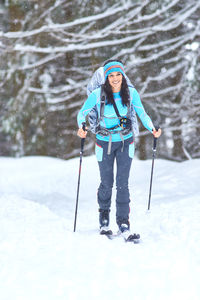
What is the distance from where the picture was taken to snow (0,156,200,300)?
9.41ft

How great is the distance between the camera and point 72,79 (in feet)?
39.3

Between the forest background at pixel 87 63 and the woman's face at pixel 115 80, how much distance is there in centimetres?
638

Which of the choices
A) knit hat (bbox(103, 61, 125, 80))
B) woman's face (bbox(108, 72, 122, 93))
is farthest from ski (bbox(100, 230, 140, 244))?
knit hat (bbox(103, 61, 125, 80))

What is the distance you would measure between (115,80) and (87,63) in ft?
26.7

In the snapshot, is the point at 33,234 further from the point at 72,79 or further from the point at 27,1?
the point at 27,1

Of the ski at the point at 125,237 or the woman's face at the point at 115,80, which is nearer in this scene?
the ski at the point at 125,237

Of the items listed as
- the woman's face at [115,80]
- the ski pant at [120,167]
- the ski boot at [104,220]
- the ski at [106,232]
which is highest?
the woman's face at [115,80]

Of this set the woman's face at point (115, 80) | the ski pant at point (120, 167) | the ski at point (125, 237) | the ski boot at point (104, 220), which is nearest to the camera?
the ski at point (125, 237)

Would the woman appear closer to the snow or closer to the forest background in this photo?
the snow

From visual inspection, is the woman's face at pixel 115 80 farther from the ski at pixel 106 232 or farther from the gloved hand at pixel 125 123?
the ski at pixel 106 232

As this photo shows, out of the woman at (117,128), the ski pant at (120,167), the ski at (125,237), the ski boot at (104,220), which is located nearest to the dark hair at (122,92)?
the woman at (117,128)

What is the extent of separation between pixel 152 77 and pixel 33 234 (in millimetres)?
7909

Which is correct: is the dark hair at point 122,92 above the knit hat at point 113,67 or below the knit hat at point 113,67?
below

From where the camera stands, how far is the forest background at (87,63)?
34.9 feet
